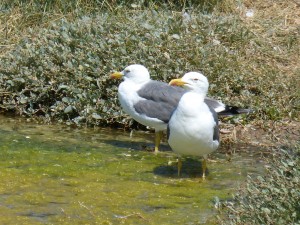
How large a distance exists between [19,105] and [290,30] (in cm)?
450

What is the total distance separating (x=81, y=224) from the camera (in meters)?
6.45

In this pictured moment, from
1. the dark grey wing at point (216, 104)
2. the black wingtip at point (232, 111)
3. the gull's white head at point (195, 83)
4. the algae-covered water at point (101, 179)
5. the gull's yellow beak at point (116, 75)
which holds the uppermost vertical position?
the gull's white head at point (195, 83)

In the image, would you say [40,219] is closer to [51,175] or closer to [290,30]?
[51,175]

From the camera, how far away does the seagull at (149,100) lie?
30.3ft

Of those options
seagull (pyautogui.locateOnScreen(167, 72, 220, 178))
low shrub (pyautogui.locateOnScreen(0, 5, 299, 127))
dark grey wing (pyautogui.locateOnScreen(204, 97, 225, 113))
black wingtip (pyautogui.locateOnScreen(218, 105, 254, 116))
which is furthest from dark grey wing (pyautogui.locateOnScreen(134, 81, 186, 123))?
seagull (pyautogui.locateOnScreen(167, 72, 220, 178))

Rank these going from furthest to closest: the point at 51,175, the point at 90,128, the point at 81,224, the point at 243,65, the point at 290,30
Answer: the point at 290,30, the point at 243,65, the point at 90,128, the point at 51,175, the point at 81,224

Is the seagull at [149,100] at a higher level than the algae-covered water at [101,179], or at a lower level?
higher

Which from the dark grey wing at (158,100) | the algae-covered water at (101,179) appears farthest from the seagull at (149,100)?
the algae-covered water at (101,179)

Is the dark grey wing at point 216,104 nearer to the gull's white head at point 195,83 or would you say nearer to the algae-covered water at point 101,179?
the algae-covered water at point 101,179

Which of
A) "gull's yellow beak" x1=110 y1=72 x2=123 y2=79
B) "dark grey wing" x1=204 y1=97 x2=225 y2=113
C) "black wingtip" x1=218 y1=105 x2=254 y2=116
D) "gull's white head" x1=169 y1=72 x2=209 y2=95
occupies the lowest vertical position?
"black wingtip" x1=218 y1=105 x2=254 y2=116

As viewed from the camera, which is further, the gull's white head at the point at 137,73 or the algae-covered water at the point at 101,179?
the gull's white head at the point at 137,73

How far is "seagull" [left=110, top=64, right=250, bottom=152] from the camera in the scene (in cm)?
925

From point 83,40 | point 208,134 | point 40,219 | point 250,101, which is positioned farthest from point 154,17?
point 40,219

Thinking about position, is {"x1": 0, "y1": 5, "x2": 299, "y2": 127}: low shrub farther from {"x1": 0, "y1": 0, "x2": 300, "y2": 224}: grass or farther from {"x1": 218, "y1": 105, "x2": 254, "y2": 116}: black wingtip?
{"x1": 218, "y1": 105, "x2": 254, "y2": 116}: black wingtip
